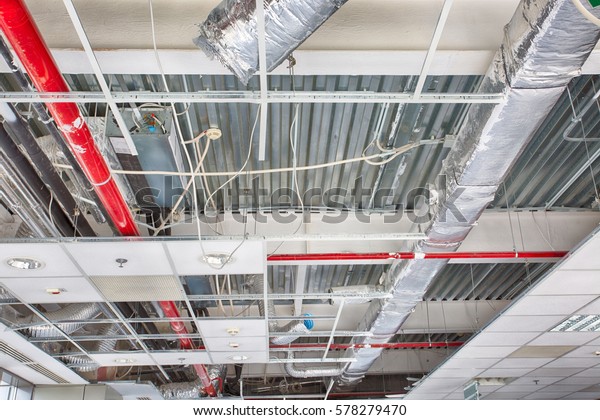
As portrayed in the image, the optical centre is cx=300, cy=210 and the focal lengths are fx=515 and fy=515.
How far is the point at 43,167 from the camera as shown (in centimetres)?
298

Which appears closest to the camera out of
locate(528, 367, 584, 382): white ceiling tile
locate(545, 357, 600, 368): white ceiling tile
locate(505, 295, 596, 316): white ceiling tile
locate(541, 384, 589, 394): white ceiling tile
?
locate(505, 295, 596, 316): white ceiling tile

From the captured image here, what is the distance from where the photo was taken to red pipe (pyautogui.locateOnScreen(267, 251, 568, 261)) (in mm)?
3969

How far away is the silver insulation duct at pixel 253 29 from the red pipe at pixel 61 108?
671mm

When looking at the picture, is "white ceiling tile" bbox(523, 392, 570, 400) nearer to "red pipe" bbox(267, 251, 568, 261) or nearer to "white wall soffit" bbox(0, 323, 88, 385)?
"red pipe" bbox(267, 251, 568, 261)

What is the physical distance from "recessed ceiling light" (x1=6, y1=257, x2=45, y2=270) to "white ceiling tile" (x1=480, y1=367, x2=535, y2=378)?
540cm

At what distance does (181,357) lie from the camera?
19.6 feet

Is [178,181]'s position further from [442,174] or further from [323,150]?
[442,174]

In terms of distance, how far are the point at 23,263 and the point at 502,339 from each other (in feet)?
15.0

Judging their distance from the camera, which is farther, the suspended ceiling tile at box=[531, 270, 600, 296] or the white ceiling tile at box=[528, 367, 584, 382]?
the white ceiling tile at box=[528, 367, 584, 382]

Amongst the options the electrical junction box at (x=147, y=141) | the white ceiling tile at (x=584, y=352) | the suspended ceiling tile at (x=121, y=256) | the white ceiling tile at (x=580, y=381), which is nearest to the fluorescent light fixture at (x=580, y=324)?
the white ceiling tile at (x=584, y=352)

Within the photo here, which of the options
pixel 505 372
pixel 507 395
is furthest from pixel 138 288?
pixel 507 395

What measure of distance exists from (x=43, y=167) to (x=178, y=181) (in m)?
0.92

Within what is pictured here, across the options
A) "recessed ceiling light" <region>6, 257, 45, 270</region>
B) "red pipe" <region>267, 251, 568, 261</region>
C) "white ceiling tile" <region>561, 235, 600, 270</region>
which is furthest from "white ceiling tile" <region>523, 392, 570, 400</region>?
"recessed ceiling light" <region>6, 257, 45, 270</region>
